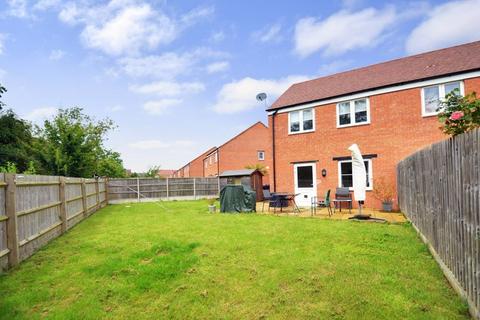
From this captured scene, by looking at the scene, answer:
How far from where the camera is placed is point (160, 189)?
23250mm

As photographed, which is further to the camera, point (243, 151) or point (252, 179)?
point (243, 151)

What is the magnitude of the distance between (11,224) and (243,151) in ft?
99.8

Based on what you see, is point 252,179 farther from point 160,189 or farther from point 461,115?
point 461,115

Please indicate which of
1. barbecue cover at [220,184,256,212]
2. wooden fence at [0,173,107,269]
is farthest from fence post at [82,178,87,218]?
barbecue cover at [220,184,256,212]

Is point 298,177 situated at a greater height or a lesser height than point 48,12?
lesser

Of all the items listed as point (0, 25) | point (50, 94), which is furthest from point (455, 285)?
point (50, 94)

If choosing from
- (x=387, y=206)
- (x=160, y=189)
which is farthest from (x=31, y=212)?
(x=160, y=189)

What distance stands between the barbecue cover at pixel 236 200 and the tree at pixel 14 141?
20107mm

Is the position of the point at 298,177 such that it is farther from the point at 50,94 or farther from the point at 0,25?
the point at 50,94

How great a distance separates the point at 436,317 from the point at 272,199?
10.8 meters

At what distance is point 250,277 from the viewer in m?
4.75

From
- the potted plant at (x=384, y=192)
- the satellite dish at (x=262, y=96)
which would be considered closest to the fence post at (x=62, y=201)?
the potted plant at (x=384, y=192)

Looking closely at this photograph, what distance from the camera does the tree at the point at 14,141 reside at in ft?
82.7

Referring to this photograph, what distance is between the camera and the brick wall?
12.6 metres
